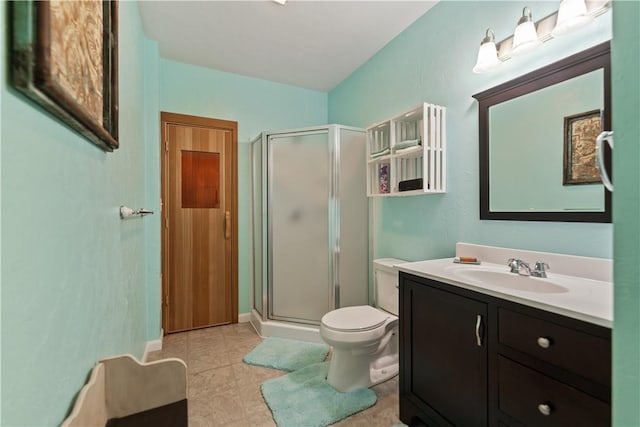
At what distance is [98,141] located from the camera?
3.07ft

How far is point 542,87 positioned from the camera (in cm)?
144

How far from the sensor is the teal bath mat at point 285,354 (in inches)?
84.9

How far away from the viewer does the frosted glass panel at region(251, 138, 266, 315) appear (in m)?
2.85

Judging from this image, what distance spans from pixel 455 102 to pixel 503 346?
4.78 ft

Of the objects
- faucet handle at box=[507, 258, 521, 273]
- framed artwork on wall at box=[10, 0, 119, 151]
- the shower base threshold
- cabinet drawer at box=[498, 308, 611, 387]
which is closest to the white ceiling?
framed artwork on wall at box=[10, 0, 119, 151]

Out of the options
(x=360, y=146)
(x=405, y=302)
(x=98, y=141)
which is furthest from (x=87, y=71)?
(x=360, y=146)

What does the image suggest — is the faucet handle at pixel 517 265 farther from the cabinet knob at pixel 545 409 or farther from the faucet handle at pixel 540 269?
the cabinet knob at pixel 545 409

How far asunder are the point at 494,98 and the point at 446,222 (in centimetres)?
78

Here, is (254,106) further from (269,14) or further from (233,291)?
(233,291)

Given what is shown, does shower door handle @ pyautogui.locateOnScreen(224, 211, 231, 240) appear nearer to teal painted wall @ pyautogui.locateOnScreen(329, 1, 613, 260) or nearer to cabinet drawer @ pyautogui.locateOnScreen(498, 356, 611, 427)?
teal painted wall @ pyautogui.locateOnScreen(329, 1, 613, 260)


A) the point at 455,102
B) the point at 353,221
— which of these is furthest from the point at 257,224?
the point at 455,102

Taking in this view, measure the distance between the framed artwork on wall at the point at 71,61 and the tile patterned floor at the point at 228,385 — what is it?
4.93 ft

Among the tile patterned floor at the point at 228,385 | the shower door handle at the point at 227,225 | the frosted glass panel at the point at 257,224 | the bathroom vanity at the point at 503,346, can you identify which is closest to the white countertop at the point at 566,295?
the bathroom vanity at the point at 503,346

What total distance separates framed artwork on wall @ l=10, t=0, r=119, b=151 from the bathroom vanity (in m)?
1.40
